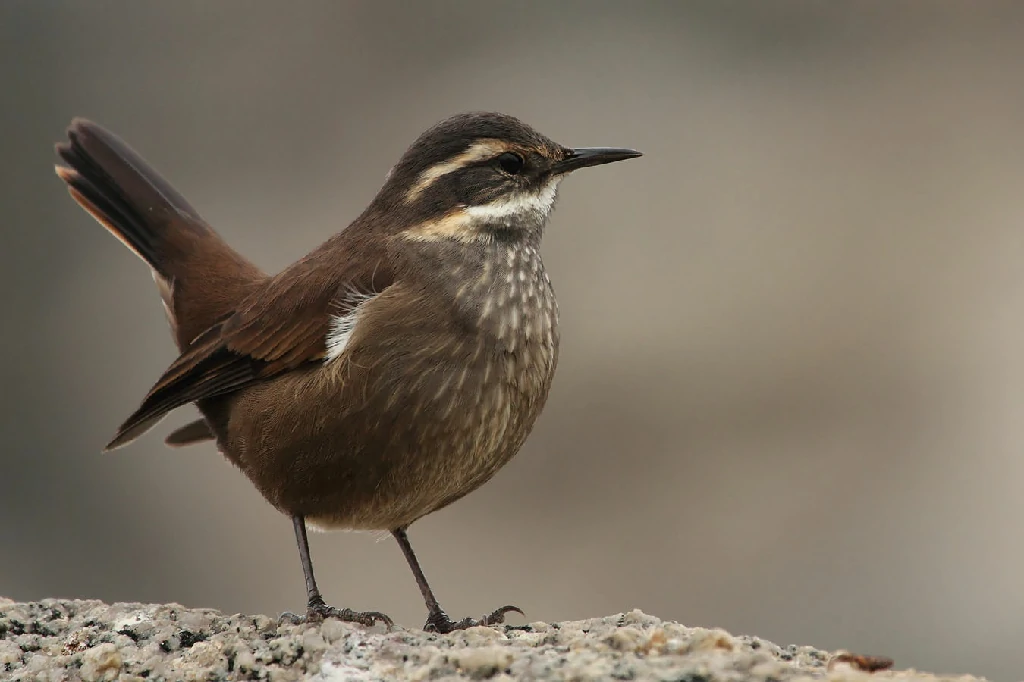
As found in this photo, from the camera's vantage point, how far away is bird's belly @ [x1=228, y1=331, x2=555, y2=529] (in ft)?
18.1

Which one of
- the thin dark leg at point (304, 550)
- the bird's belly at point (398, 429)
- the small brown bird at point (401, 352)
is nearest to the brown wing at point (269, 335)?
the small brown bird at point (401, 352)

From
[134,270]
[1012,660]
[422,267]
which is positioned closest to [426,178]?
[422,267]

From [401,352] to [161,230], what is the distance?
2.36 meters

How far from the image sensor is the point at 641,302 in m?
12.5

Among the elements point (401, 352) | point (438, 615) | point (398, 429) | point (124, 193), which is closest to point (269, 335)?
point (401, 352)

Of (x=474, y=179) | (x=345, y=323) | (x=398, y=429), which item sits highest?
(x=474, y=179)

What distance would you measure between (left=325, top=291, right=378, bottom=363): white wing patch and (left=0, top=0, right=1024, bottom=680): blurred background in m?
4.86

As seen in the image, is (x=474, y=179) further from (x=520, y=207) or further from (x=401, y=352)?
(x=401, y=352)

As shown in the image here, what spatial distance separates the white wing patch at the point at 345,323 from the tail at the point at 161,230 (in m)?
1.07

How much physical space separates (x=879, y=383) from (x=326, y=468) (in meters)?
7.76

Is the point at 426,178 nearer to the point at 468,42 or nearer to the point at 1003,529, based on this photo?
the point at 1003,529

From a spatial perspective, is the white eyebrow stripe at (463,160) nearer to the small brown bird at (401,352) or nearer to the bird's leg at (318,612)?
the small brown bird at (401,352)

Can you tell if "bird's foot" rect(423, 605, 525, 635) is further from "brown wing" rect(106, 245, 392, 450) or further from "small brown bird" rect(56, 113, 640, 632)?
"brown wing" rect(106, 245, 392, 450)

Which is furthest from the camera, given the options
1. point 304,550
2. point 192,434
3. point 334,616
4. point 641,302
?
point 641,302
